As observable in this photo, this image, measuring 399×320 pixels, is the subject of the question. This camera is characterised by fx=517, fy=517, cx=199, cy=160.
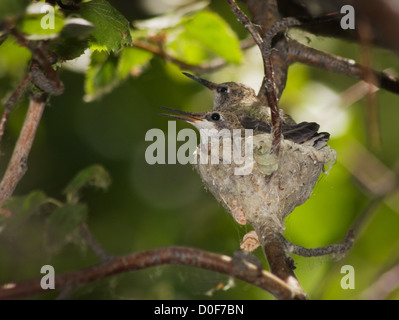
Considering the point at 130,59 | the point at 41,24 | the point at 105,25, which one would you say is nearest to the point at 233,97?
the point at 130,59

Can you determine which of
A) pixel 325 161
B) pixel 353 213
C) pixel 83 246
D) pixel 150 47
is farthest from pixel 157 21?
pixel 353 213

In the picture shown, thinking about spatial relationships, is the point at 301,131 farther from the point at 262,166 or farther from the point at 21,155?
the point at 21,155

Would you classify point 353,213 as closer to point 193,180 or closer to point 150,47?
point 193,180

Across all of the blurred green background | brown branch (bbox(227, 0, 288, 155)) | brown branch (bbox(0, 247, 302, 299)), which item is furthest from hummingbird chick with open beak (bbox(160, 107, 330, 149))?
brown branch (bbox(0, 247, 302, 299))

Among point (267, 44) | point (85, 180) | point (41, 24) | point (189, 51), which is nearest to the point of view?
point (41, 24)

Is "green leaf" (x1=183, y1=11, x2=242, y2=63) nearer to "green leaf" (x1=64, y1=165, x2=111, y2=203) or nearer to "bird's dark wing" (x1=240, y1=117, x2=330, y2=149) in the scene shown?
"bird's dark wing" (x1=240, y1=117, x2=330, y2=149)

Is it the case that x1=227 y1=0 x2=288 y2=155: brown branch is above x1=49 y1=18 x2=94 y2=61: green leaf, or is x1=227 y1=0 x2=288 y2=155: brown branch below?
below
